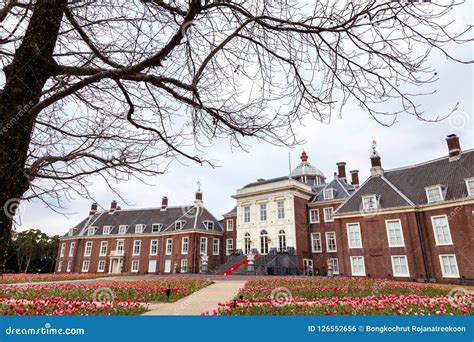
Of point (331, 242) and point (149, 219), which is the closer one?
point (331, 242)

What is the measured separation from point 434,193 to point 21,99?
26.6 meters

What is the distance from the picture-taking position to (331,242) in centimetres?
3359

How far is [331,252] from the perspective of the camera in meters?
33.3

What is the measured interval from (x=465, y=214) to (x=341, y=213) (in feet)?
29.5

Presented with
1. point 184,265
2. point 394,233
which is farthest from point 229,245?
point 394,233

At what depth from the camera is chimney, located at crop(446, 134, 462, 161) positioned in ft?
79.4

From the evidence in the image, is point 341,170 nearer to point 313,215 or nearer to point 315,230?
point 313,215

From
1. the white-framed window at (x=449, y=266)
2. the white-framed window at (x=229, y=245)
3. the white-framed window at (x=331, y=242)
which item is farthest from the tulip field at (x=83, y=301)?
the white-framed window at (x=229, y=245)

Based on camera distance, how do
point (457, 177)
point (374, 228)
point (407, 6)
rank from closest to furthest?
point (407, 6) → point (457, 177) → point (374, 228)

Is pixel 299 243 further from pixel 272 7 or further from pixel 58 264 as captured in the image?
pixel 58 264

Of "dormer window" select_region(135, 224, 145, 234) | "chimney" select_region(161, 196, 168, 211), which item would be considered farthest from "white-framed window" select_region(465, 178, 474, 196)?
"dormer window" select_region(135, 224, 145, 234)

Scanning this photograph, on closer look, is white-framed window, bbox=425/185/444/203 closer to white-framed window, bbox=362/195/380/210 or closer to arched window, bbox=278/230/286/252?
white-framed window, bbox=362/195/380/210

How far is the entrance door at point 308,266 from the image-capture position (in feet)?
107

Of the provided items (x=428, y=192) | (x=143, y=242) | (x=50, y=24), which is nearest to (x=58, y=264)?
(x=143, y=242)
